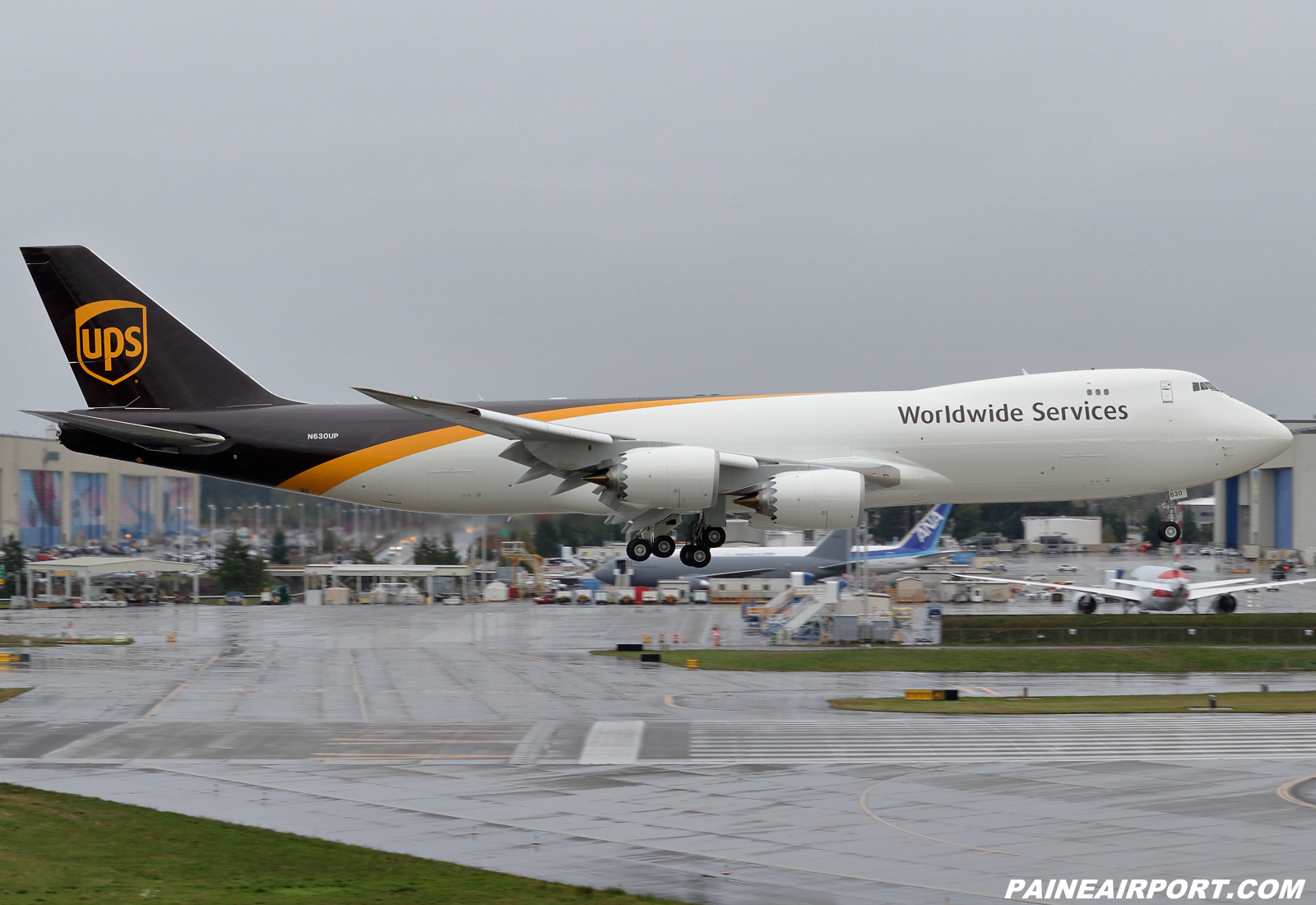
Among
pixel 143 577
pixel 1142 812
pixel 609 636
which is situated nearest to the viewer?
pixel 1142 812

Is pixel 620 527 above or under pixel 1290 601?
above

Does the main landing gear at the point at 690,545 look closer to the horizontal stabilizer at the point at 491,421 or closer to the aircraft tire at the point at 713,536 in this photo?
the aircraft tire at the point at 713,536

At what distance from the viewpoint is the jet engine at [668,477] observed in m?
36.5

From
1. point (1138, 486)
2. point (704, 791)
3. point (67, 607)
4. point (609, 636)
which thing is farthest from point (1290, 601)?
point (67, 607)

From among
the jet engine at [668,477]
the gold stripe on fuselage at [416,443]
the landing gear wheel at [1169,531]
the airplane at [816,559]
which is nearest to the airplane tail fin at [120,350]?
the gold stripe on fuselage at [416,443]

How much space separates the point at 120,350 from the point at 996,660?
3961cm

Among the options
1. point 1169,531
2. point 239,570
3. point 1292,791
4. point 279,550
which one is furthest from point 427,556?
point 1292,791

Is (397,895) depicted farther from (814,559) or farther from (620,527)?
(814,559)

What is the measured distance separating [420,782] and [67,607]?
7598 cm

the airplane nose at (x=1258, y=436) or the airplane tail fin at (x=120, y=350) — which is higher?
the airplane tail fin at (x=120, y=350)

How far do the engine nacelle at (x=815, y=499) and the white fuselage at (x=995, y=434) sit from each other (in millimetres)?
1331

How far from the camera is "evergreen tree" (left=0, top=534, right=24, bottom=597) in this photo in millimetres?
104488

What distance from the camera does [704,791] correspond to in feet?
95.3

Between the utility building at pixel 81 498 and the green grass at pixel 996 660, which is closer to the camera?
the green grass at pixel 996 660
